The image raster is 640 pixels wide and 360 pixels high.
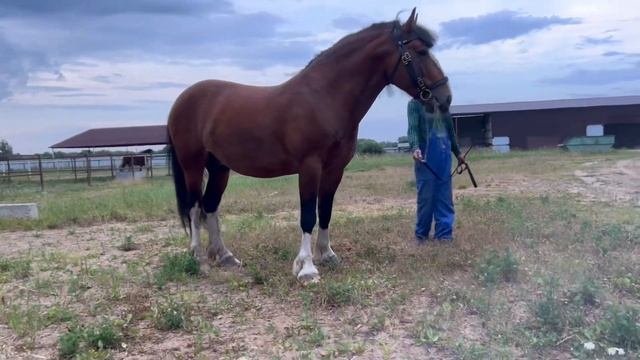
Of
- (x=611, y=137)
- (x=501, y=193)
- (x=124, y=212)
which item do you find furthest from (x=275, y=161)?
(x=611, y=137)

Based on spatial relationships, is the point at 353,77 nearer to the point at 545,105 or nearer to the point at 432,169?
the point at 432,169

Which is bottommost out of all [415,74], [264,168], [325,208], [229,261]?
[229,261]

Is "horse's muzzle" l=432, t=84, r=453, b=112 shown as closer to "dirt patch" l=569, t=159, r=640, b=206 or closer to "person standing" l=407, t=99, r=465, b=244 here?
"person standing" l=407, t=99, r=465, b=244

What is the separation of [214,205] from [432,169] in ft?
7.70

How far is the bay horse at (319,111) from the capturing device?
192 inches

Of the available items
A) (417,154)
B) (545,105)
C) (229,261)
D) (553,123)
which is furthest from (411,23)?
(545,105)

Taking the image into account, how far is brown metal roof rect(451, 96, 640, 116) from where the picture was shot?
3781 cm

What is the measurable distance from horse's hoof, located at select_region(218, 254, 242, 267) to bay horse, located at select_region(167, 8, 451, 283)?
2.68ft

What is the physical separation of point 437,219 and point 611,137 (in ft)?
99.8

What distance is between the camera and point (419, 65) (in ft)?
16.0

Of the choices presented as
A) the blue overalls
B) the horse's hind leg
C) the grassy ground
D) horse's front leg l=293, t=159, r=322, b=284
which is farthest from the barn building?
horse's front leg l=293, t=159, r=322, b=284

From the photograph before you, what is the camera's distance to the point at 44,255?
20.9 feet

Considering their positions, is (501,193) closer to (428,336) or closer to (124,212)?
(124,212)

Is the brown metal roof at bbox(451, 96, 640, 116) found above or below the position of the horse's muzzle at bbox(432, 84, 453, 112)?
above
